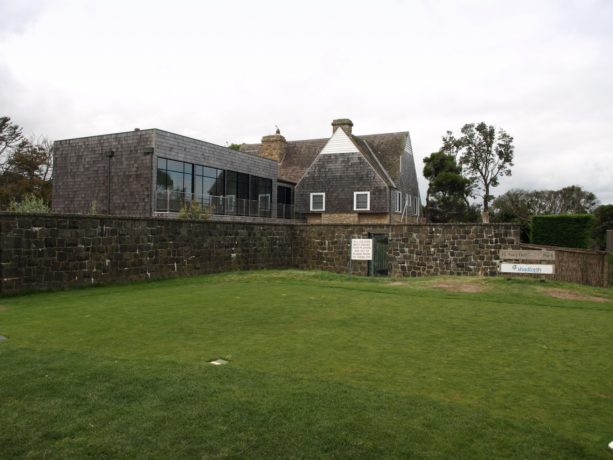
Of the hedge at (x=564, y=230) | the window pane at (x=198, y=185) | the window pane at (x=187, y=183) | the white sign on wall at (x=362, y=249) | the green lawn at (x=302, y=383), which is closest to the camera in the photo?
the green lawn at (x=302, y=383)

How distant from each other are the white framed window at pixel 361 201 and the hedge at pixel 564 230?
11030 millimetres

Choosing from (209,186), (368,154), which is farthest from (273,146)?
(209,186)

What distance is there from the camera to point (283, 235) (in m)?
23.1

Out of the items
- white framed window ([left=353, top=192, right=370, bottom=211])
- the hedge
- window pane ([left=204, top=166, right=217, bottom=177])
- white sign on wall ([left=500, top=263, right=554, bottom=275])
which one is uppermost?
window pane ([left=204, top=166, right=217, bottom=177])

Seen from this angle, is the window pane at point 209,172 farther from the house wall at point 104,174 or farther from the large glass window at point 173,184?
the house wall at point 104,174

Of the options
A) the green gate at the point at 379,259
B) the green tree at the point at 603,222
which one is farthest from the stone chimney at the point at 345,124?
the green tree at the point at 603,222

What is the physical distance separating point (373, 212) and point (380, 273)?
13835mm

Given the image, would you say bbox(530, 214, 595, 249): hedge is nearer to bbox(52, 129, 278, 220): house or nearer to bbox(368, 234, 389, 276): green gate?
bbox(368, 234, 389, 276): green gate

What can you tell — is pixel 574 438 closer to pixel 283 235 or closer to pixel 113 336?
pixel 113 336

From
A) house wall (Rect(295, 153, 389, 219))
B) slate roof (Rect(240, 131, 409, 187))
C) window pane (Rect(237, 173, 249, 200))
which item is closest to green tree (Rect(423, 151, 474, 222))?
slate roof (Rect(240, 131, 409, 187))

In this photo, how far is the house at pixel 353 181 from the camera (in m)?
35.2

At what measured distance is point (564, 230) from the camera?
86.9 ft

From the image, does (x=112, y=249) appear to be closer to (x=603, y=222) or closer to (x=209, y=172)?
(x=209, y=172)

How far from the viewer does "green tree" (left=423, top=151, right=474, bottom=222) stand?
4541cm
